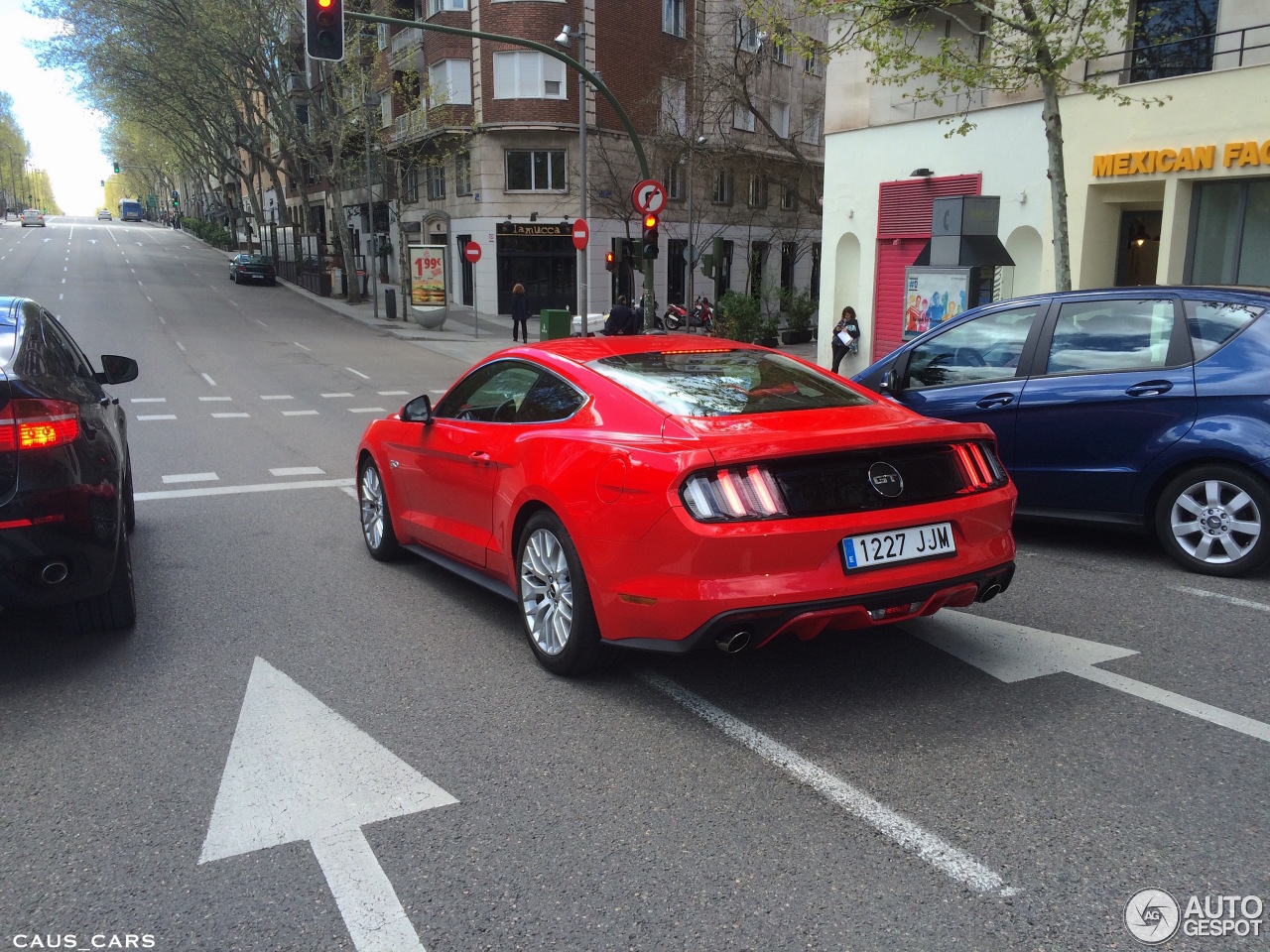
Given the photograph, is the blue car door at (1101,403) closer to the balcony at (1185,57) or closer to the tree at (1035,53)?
the tree at (1035,53)

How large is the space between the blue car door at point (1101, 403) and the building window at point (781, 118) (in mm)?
40646

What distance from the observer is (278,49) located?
123 feet

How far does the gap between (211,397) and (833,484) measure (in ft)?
50.7

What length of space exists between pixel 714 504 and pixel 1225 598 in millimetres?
3350

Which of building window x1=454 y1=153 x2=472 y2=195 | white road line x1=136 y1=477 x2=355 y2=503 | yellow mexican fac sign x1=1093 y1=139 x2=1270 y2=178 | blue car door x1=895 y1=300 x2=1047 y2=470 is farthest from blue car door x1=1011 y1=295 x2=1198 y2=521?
building window x1=454 y1=153 x2=472 y2=195

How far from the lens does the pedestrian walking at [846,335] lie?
19734mm

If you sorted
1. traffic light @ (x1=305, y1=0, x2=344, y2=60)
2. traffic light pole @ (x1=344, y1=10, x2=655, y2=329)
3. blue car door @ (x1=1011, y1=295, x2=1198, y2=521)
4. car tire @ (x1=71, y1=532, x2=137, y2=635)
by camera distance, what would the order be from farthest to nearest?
1. traffic light pole @ (x1=344, y1=10, x2=655, y2=329)
2. traffic light @ (x1=305, y1=0, x2=344, y2=60)
3. blue car door @ (x1=1011, y1=295, x2=1198, y2=521)
4. car tire @ (x1=71, y1=532, x2=137, y2=635)

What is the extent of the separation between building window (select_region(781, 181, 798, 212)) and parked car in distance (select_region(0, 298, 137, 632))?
42.2m

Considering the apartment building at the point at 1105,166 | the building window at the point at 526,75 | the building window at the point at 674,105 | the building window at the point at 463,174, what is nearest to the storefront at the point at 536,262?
the building window at the point at 463,174

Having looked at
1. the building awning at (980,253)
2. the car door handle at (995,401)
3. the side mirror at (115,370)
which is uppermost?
the building awning at (980,253)

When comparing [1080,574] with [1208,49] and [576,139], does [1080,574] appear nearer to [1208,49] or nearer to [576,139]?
[1208,49]

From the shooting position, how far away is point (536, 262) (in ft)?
128

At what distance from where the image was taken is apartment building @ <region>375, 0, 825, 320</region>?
121 feet

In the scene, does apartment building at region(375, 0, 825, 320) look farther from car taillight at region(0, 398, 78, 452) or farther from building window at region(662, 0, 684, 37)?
car taillight at region(0, 398, 78, 452)
